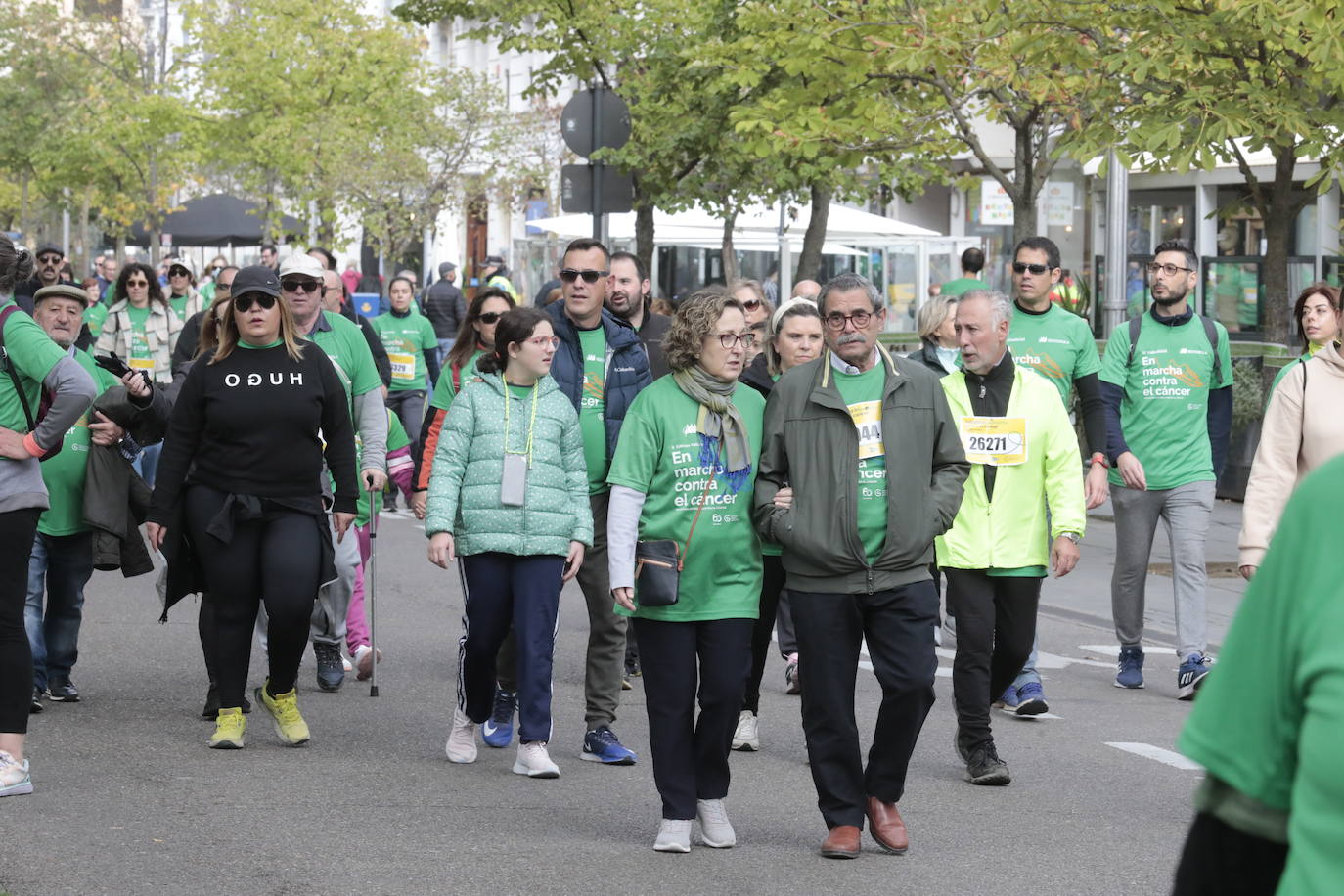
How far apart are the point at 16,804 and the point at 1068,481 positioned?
3851mm

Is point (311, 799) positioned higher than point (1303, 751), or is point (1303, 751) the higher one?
point (1303, 751)

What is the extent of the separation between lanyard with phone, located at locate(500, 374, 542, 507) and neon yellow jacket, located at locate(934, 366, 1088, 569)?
1538 mm

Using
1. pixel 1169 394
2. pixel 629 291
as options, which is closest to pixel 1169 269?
pixel 1169 394

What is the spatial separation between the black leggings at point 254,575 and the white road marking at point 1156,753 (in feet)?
10.7

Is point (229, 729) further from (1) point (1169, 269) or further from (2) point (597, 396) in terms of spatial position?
(1) point (1169, 269)

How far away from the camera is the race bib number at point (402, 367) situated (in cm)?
1695

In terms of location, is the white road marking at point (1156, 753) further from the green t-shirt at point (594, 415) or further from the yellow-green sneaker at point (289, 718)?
the yellow-green sneaker at point (289, 718)

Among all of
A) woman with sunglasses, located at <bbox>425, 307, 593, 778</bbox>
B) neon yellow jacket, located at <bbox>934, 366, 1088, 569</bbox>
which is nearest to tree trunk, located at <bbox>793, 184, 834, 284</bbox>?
neon yellow jacket, located at <bbox>934, 366, 1088, 569</bbox>

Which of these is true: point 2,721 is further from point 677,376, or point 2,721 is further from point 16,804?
point 677,376

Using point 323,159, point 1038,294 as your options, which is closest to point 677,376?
point 1038,294

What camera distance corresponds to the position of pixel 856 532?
6.06 meters

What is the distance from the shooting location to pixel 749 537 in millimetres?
6289

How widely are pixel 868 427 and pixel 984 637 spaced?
1536 mm

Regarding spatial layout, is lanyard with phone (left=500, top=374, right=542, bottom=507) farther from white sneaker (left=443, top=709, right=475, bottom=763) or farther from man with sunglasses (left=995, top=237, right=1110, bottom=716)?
man with sunglasses (left=995, top=237, right=1110, bottom=716)
